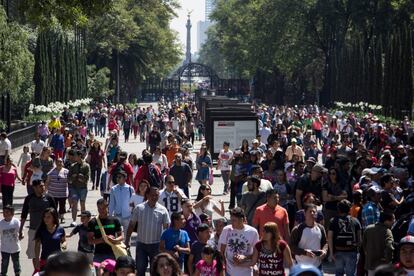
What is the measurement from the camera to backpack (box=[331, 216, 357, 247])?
533 inches

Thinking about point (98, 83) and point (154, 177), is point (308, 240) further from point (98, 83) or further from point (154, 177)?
point (98, 83)

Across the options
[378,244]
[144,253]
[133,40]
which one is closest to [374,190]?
[378,244]

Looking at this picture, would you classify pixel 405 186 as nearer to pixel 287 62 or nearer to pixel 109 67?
pixel 287 62

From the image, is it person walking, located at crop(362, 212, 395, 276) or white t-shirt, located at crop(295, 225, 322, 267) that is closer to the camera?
person walking, located at crop(362, 212, 395, 276)

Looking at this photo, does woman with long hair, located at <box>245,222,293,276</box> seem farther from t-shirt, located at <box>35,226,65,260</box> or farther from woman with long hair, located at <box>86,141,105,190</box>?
woman with long hair, located at <box>86,141,105,190</box>

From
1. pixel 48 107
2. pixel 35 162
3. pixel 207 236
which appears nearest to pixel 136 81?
pixel 48 107

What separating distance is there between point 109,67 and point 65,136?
239ft

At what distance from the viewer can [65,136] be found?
34312mm

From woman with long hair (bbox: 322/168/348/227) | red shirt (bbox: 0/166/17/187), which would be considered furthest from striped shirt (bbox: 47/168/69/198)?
woman with long hair (bbox: 322/168/348/227)

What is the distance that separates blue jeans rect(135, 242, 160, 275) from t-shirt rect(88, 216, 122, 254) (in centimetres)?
96

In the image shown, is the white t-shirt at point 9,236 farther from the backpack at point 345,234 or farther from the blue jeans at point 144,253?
the backpack at point 345,234

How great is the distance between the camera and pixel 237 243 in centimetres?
1257

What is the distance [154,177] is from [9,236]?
226 inches

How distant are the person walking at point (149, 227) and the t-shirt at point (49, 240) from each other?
1155 mm
